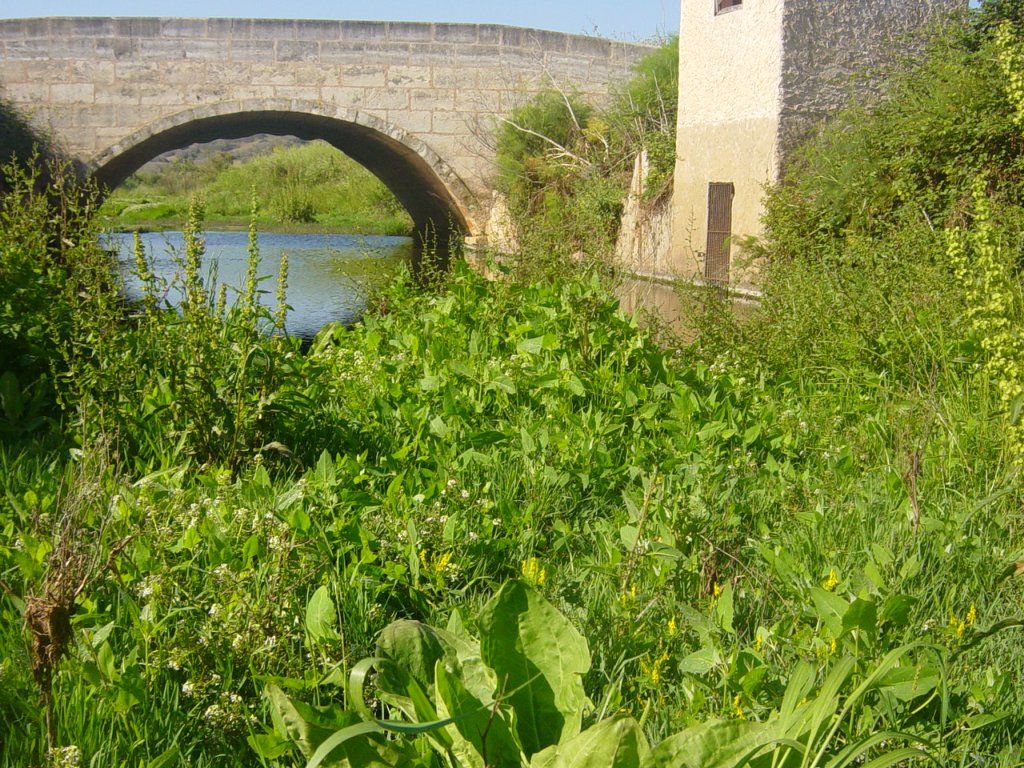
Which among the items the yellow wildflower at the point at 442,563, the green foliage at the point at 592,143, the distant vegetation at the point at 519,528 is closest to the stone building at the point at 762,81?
the green foliage at the point at 592,143

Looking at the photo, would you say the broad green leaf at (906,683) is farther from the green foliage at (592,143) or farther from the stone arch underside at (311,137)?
the stone arch underside at (311,137)

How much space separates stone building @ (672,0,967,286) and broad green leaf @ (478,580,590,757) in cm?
702

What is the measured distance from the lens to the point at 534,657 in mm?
1644

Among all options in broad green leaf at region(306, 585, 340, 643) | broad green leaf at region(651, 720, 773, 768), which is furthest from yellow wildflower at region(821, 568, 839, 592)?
broad green leaf at region(306, 585, 340, 643)

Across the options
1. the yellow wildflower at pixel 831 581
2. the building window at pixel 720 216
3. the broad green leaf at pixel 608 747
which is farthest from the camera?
the building window at pixel 720 216

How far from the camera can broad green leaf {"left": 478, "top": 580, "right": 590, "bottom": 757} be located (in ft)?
5.30

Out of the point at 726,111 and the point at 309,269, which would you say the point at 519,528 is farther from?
the point at 309,269

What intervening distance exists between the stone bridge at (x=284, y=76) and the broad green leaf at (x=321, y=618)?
512 inches

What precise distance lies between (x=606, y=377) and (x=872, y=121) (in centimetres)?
518

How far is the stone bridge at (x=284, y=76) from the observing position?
14586mm

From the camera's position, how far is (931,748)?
164 centimetres

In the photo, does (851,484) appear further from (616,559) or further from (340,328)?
(340,328)

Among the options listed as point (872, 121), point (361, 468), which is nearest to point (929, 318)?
point (361, 468)

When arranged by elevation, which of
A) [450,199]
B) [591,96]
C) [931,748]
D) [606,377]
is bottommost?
[931,748]
